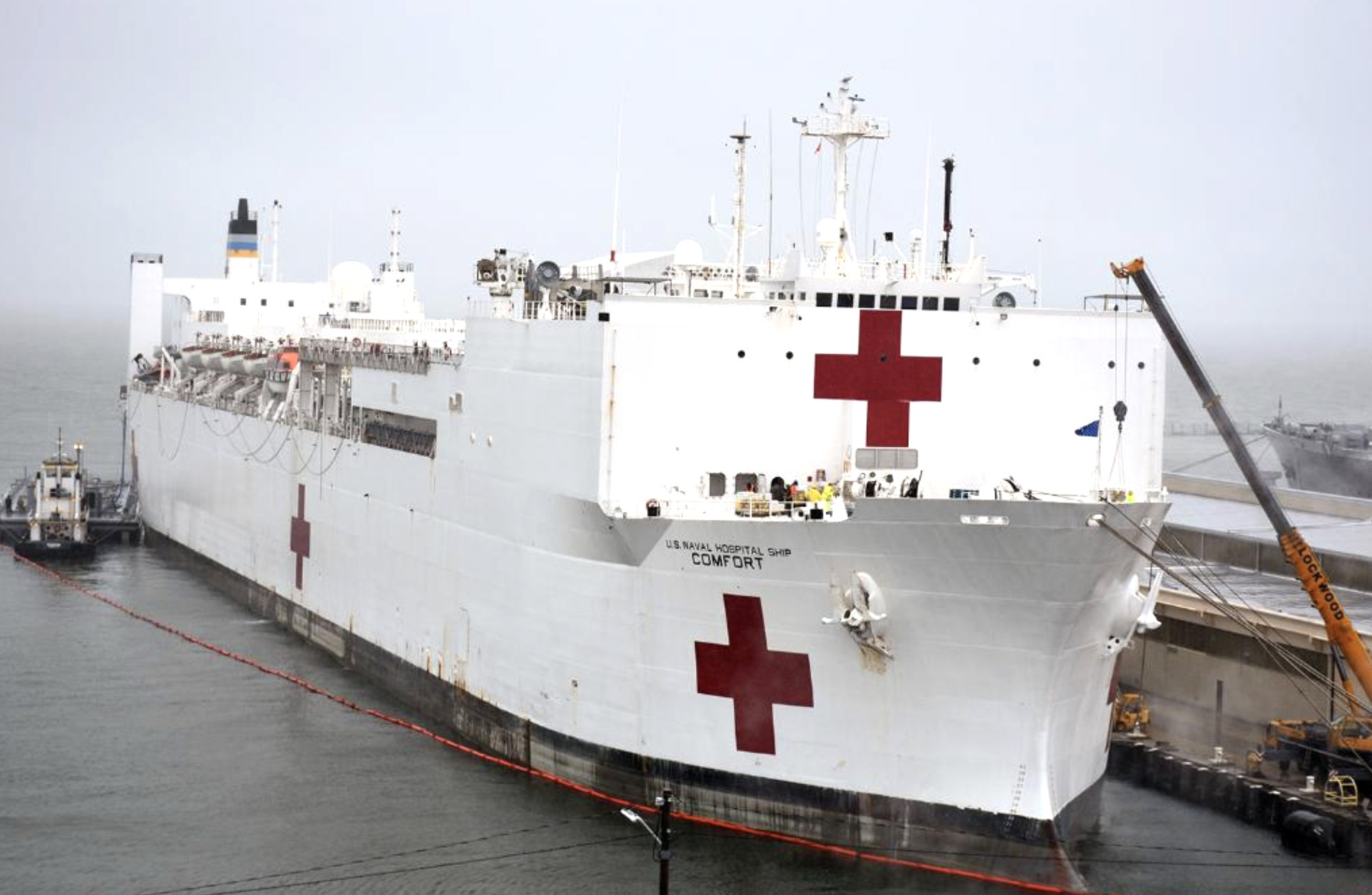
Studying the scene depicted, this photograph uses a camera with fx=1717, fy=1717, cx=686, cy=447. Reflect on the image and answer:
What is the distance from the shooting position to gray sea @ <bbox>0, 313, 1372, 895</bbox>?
13.9 metres

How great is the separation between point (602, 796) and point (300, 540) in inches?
365

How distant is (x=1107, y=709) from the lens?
48.8 ft

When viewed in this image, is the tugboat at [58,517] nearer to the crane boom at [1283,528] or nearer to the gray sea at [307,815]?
the gray sea at [307,815]

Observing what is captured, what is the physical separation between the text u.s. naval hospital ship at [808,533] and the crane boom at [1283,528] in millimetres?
424

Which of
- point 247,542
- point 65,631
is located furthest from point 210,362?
point 65,631

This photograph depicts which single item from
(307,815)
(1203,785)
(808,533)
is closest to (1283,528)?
(1203,785)

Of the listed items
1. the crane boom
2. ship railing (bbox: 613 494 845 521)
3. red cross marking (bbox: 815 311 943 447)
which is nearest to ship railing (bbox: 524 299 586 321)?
ship railing (bbox: 613 494 845 521)

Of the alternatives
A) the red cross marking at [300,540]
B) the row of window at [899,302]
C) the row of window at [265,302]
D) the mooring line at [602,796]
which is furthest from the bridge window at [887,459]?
the row of window at [265,302]

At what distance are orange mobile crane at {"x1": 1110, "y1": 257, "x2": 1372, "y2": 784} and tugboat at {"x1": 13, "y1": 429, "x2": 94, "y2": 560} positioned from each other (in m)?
21.8

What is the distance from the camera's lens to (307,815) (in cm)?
1573

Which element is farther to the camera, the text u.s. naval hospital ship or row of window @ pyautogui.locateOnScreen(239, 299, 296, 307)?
row of window @ pyautogui.locateOnScreen(239, 299, 296, 307)

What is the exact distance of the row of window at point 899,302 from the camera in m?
15.0

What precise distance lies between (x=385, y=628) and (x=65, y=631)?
20.5 feet

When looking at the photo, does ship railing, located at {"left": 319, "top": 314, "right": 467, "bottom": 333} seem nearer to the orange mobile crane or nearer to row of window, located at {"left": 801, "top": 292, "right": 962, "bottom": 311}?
row of window, located at {"left": 801, "top": 292, "right": 962, "bottom": 311}
